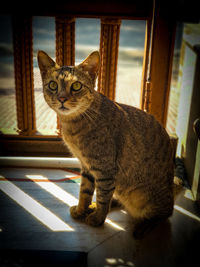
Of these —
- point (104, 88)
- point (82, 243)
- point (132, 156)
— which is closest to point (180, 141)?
point (104, 88)

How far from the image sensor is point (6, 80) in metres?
4.39

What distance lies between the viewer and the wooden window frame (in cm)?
228

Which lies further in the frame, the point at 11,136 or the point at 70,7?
the point at 11,136

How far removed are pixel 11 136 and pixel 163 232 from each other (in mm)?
1790

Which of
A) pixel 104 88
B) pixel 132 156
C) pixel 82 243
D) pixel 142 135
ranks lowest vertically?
pixel 82 243

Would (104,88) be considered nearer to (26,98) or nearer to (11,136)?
(26,98)

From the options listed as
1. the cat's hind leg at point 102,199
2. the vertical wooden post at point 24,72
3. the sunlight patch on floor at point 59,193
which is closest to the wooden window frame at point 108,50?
the vertical wooden post at point 24,72

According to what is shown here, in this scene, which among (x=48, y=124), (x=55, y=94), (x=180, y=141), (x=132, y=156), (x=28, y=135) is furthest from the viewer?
(x=48, y=124)

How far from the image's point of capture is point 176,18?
2.24 metres

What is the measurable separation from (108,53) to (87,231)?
159 cm

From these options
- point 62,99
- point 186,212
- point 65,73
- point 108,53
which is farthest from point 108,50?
point 186,212

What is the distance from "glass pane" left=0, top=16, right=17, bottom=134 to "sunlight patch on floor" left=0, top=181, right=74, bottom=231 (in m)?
0.72

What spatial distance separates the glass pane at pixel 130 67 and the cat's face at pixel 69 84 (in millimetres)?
3403

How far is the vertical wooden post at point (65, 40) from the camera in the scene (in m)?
2.32
